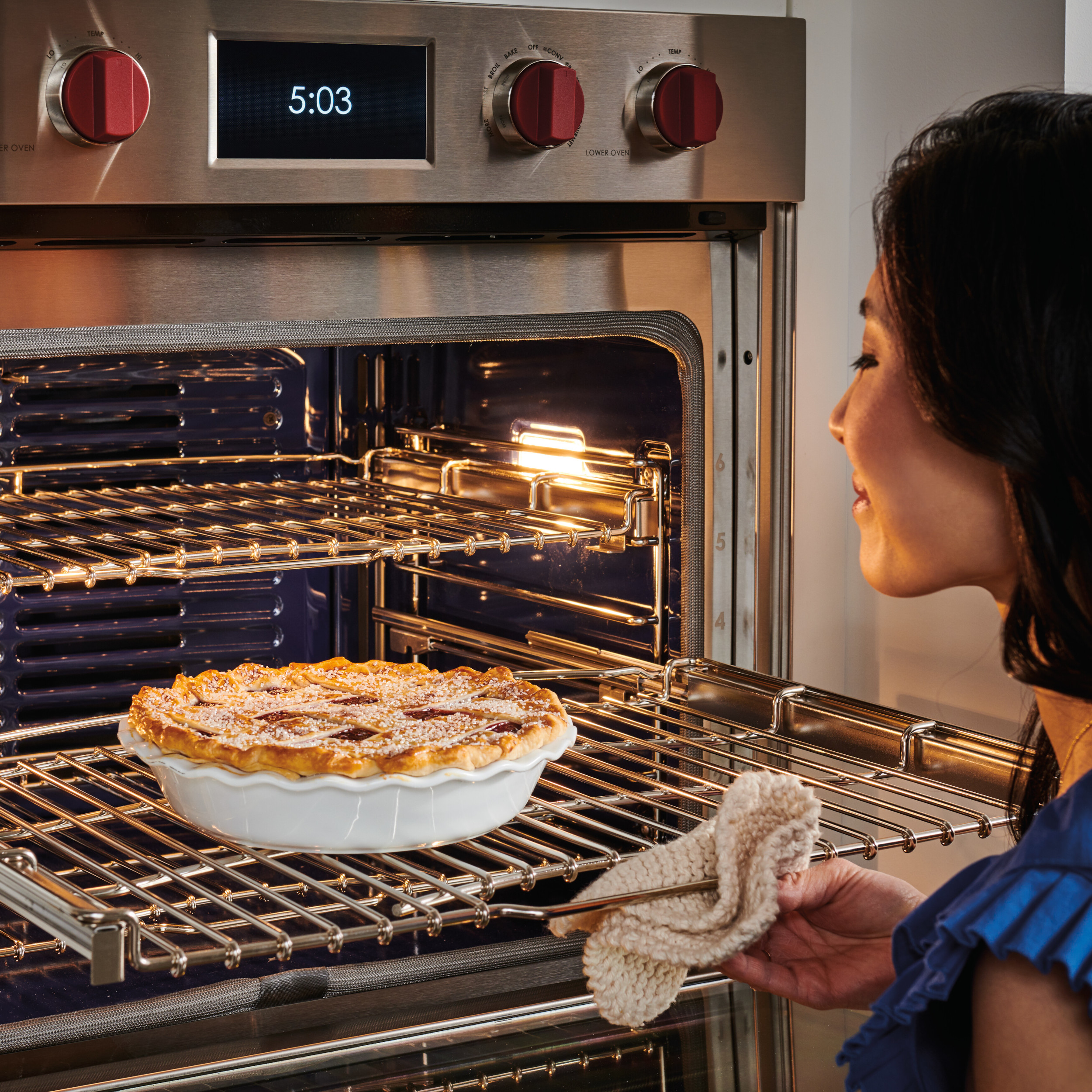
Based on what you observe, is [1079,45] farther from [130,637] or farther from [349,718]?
[130,637]

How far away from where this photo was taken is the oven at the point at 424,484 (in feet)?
3.57

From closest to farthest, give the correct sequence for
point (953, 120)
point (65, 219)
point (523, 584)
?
1. point (953, 120)
2. point (65, 219)
3. point (523, 584)

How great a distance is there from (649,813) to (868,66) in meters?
0.74

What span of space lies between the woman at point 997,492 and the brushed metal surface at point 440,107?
366 millimetres

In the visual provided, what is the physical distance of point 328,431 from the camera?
1710 millimetres

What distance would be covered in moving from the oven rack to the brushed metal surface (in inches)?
12.0

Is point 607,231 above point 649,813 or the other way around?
above

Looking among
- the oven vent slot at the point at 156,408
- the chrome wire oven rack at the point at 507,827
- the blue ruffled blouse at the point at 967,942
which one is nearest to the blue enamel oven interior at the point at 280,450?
the oven vent slot at the point at 156,408

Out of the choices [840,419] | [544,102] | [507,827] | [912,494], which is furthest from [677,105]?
[507,827]

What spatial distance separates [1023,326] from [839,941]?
507 millimetres

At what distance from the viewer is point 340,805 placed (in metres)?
0.91

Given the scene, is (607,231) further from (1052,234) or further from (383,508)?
(1052,234)

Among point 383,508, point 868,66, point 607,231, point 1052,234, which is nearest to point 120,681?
point 383,508

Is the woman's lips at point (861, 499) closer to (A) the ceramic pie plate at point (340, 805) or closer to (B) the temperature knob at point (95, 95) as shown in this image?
(A) the ceramic pie plate at point (340, 805)
